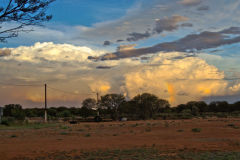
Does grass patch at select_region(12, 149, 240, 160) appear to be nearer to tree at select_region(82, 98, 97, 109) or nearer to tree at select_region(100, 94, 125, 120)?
tree at select_region(100, 94, 125, 120)

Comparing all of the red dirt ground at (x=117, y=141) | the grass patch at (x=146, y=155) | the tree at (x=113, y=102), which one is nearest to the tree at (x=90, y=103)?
the tree at (x=113, y=102)

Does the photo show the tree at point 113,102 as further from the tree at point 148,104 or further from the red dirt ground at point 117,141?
the red dirt ground at point 117,141

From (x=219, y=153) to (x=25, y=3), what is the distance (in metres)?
11.9

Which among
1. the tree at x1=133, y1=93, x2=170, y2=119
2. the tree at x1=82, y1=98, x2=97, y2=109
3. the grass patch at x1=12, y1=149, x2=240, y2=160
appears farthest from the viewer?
the tree at x1=82, y1=98, x2=97, y2=109

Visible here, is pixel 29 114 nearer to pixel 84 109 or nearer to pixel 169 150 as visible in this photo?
pixel 84 109

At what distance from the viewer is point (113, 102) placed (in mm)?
74312

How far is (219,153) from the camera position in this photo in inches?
593

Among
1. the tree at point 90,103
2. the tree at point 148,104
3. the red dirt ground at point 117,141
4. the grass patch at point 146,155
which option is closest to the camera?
the grass patch at point 146,155

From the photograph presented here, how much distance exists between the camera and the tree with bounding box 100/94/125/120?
73812 mm

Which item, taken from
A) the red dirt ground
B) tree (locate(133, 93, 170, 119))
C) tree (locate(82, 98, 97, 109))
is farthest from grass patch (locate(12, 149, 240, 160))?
tree (locate(82, 98, 97, 109))

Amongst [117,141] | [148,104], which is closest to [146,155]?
[117,141]

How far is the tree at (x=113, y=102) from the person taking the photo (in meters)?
73.8

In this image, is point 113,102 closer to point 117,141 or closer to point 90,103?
point 90,103

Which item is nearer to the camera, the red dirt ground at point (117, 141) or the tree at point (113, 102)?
the red dirt ground at point (117, 141)
